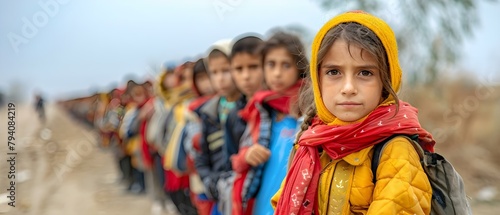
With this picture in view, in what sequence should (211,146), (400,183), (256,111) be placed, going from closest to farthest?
(400,183) → (256,111) → (211,146)

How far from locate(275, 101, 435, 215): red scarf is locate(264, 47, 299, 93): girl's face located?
967 mm

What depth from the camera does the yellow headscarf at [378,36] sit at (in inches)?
65.4

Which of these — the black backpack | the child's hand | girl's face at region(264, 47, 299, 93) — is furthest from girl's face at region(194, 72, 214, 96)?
the black backpack

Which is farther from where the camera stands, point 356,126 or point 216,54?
point 216,54

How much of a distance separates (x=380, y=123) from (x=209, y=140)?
2369 mm

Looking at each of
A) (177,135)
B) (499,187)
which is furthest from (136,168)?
(499,187)

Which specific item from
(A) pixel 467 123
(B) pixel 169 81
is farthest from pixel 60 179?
(A) pixel 467 123

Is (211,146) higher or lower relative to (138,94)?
lower

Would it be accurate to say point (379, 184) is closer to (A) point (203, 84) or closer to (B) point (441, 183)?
(B) point (441, 183)

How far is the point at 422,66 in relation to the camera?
A: 9.74 meters

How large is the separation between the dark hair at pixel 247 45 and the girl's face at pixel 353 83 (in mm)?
1601

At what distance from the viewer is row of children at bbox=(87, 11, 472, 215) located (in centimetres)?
164

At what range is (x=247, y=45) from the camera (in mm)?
3373

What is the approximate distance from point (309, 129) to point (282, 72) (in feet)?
3.28
